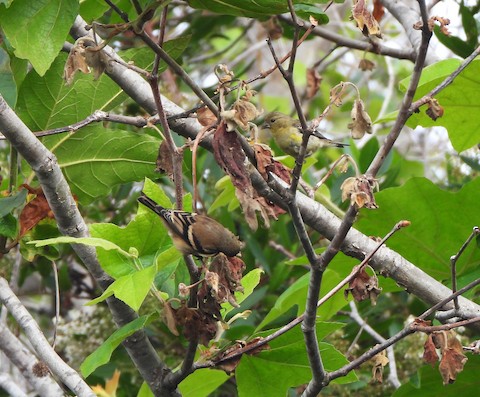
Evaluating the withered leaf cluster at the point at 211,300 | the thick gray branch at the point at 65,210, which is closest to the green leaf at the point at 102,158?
the thick gray branch at the point at 65,210

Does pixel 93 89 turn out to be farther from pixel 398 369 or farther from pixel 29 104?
pixel 398 369

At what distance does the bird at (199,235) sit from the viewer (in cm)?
127

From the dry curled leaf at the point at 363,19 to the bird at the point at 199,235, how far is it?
1.23 ft

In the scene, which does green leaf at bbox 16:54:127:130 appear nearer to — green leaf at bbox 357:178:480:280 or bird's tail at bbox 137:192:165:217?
bird's tail at bbox 137:192:165:217

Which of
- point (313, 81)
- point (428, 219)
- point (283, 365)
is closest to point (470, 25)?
point (313, 81)

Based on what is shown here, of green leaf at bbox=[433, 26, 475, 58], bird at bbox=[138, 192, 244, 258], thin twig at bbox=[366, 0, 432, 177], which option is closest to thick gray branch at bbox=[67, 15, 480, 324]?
bird at bbox=[138, 192, 244, 258]

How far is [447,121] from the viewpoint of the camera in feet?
6.82

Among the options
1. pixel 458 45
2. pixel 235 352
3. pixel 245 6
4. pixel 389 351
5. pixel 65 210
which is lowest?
pixel 389 351

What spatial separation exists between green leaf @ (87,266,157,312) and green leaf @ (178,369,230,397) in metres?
0.38

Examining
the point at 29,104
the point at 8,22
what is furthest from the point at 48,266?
the point at 8,22

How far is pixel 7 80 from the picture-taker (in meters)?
1.80

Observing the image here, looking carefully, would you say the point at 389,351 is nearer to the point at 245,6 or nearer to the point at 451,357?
the point at 451,357

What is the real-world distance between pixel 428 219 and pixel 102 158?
813 millimetres

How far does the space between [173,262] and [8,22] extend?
551 millimetres
